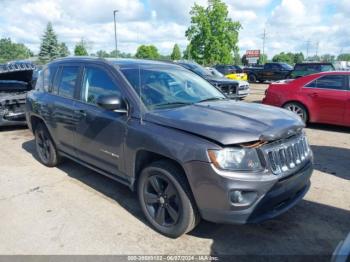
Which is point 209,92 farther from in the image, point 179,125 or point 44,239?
point 44,239

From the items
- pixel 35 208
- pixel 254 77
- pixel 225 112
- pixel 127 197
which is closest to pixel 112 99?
pixel 225 112

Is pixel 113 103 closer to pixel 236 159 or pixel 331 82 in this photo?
pixel 236 159

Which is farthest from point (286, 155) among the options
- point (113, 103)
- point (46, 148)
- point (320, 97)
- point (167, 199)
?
point (320, 97)

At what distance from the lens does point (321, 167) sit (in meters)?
5.81

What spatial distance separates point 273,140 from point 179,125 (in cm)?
91

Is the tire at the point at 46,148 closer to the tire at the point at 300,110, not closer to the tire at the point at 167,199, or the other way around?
the tire at the point at 167,199

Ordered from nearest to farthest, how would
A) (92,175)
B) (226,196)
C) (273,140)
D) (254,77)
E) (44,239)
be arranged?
1. (226,196)
2. (273,140)
3. (44,239)
4. (92,175)
5. (254,77)

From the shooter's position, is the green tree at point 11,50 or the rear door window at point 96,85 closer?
the rear door window at point 96,85

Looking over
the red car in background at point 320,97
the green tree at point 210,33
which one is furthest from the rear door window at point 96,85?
the green tree at point 210,33

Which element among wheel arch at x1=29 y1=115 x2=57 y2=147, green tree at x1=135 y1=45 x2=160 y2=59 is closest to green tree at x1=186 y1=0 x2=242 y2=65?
wheel arch at x1=29 y1=115 x2=57 y2=147

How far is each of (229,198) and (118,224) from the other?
4.93 feet

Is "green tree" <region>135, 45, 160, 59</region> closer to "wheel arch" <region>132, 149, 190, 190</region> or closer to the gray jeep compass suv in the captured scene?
the gray jeep compass suv

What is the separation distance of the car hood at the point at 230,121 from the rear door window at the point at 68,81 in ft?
5.68

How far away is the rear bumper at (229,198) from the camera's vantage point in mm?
3074
